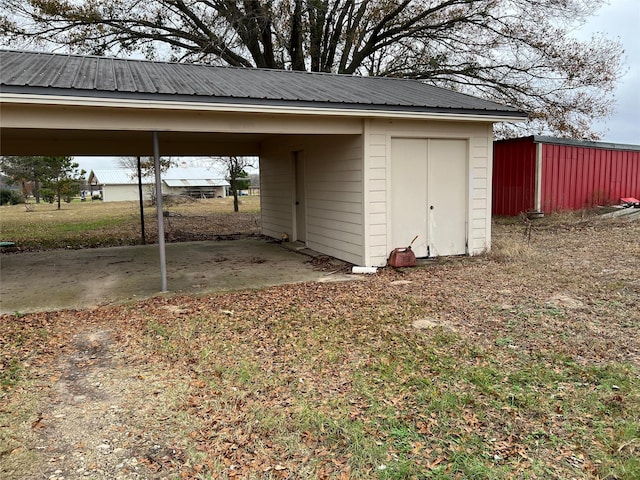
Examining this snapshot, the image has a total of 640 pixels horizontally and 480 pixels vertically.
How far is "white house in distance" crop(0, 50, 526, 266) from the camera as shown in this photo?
5.40m

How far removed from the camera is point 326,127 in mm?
6824

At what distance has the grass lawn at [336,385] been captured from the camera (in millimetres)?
2484

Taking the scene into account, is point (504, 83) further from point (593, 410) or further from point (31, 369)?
point (31, 369)

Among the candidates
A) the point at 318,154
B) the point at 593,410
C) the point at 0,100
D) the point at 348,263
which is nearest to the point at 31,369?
the point at 0,100

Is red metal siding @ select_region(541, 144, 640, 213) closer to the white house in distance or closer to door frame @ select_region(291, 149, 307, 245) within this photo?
the white house in distance

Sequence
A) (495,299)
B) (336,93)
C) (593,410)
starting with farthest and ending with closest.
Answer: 1. (336,93)
2. (495,299)
3. (593,410)

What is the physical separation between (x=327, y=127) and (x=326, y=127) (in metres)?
0.01

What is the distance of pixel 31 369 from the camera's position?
369cm

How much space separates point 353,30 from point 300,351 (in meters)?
12.8

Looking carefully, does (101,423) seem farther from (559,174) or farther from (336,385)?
(559,174)

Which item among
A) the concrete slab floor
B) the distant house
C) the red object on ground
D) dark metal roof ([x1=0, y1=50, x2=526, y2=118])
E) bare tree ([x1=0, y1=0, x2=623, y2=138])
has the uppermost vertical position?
bare tree ([x1=0, y1=0, x2=623, y2=138])

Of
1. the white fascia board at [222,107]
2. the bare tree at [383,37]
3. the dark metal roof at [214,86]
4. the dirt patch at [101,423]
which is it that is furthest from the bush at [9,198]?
the dirt patch at [101,423]

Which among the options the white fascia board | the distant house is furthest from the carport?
the distant house

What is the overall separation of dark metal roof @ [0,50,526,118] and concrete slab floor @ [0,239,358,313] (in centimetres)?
244
